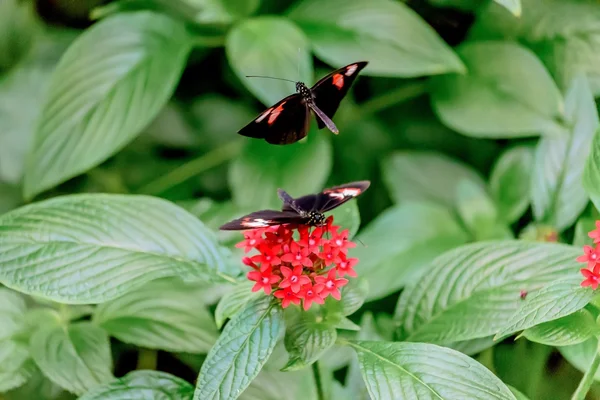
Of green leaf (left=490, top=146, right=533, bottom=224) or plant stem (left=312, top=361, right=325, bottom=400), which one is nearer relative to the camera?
plant stem (left=312, top=361, right=325, bottom=400)

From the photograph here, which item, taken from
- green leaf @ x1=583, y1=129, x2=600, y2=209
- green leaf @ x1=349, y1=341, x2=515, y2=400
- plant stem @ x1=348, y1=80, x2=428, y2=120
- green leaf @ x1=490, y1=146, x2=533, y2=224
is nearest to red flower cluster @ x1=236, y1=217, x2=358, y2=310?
green leaf @ x1=349, y1=341, x2=515, y2=400

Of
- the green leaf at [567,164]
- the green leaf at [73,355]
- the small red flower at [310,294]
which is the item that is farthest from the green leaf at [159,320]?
the green leaf at [567,164]

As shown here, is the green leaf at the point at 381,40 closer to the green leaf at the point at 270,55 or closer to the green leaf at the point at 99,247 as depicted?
the green leaf at the point at 270,55

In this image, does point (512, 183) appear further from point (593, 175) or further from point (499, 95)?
point (593, 175)

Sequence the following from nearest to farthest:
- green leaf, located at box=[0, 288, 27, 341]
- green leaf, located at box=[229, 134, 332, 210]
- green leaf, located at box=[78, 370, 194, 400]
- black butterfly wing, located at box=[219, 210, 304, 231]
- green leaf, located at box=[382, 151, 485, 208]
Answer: black butterfly wing, located at box=[219, 210, 304, 231], green leaf, located at box=[78, 370, 194, 400], green leaf, located at box=[0, 288, 27, 341], green leaf, located at box=[229, 134, 332, 210], green leaf, located at box=[382, 151, 485, 208]

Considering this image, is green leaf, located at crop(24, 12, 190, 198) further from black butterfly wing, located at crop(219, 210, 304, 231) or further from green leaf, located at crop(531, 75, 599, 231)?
green leaf, located at crop(531, 75, 599, 231)

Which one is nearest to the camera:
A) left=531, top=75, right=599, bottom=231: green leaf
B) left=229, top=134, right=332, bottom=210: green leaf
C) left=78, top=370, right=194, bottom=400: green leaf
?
left=78, top=370, right=194, bottom=400: green leaf
